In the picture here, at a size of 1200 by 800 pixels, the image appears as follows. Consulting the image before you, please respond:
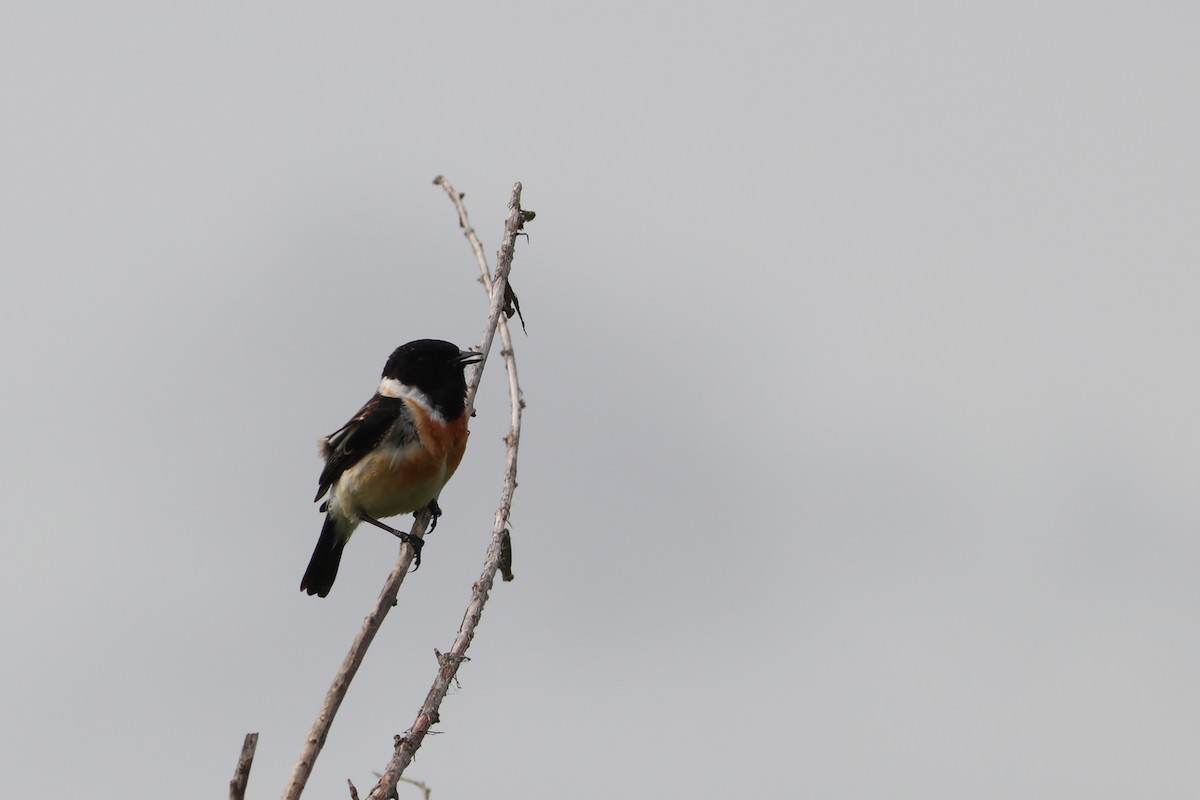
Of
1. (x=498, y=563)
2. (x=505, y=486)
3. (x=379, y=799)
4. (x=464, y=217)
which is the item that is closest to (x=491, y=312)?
(x=464, y=217)

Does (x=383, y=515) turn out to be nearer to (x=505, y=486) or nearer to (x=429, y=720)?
(x=505, y=486)

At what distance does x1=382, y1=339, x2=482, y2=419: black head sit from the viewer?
10.9 metres

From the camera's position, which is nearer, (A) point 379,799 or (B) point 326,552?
(A) point 379,799

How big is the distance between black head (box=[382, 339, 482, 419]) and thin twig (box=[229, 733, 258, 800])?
620 cm

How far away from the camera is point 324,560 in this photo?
11.6m

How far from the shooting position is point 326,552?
11.6 m

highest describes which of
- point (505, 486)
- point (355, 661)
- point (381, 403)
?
point (381, 403)

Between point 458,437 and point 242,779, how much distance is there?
6217 mm

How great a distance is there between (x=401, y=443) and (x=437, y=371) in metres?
0.70

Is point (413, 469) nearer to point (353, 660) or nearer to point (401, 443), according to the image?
point (401, 443)

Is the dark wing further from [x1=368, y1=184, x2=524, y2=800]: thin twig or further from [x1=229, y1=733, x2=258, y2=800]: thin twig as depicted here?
[x1=229, y1=733, x2=258, y2=800]: thin twig

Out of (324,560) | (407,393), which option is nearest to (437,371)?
(407,393)

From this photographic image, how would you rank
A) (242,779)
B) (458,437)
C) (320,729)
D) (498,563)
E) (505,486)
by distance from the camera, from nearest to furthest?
1. (242,779)
2. (320,729)
3. (498,563)
4. (505,486)
5. (458,437)

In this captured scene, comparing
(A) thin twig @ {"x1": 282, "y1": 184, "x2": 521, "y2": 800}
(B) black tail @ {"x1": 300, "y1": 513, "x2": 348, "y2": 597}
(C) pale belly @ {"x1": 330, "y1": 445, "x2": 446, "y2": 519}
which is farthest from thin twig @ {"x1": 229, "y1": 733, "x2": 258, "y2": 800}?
(B) black tail @ {"x1": 300, "y1": 513, "x2": 348, "y2": 597}
